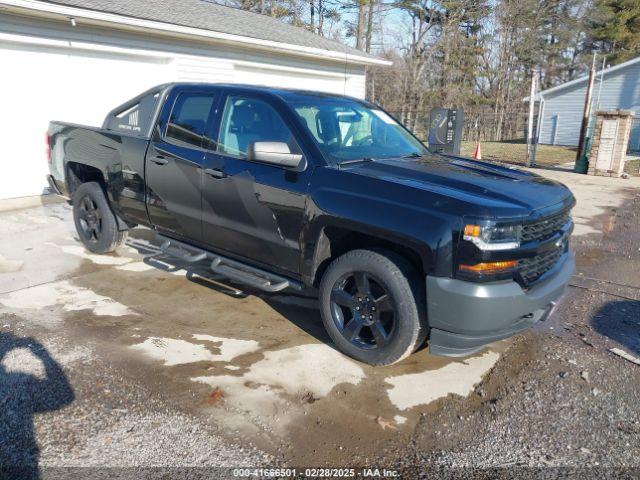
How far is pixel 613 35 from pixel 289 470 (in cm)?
4155

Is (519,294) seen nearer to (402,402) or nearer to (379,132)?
(402,402)

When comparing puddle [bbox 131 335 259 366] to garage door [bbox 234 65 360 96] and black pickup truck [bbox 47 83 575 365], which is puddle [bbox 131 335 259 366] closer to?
black pickup truck [bbox 47 83 575 365]

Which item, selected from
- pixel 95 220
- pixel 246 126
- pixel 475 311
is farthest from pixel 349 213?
pixel 95 220

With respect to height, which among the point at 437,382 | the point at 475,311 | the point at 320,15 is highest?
the point at 320,15

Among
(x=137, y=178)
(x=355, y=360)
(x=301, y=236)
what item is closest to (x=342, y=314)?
(x=355, y=360)

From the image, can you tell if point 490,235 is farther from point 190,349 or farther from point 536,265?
point 190,349

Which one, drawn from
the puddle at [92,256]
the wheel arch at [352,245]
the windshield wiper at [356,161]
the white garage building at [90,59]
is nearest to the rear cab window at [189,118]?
the windshield wiper at [356,161]

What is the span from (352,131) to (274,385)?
2141 mm

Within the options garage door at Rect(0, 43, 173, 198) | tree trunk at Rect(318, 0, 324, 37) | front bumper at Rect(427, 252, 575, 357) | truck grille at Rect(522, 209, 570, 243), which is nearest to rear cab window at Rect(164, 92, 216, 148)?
front bumper at Rect(427, 252, 575, 357)

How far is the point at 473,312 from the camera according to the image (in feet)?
10.2

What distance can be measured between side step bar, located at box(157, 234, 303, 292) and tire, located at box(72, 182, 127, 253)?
1039 mm

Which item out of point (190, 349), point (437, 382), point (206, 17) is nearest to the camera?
point (437, 382)

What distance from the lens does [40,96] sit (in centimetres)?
859

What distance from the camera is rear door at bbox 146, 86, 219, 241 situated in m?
4.56
